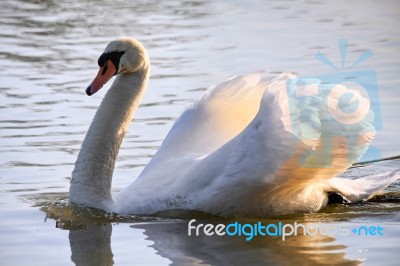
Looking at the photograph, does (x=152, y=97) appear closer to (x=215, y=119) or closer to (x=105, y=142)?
(x=215, y=119)

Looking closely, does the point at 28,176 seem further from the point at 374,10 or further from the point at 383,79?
the point at 374,10

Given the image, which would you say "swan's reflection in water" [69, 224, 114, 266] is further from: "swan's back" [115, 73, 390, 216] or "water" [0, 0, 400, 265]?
"swan's back" [115, 73, 390, 216]

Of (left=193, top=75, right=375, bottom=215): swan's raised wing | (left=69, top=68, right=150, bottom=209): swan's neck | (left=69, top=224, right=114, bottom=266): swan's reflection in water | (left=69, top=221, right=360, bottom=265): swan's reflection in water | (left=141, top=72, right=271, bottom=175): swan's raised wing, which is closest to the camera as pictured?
(left=69, top=221, right=360, bottom=265): swan's reflection in water

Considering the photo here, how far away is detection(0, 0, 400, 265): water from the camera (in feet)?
26.3

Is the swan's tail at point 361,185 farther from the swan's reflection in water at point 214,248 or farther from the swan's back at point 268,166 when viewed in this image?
the swan's reflection in water at point 214,248

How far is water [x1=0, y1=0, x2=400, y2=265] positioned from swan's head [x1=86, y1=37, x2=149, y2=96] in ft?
3.70

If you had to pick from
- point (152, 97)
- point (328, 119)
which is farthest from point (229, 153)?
point (152, 97)

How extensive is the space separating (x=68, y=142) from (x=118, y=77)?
2061mm

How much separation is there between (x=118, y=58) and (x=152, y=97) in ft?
12.7

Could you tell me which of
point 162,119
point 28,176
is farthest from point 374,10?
point 28,176

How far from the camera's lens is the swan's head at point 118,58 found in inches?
360

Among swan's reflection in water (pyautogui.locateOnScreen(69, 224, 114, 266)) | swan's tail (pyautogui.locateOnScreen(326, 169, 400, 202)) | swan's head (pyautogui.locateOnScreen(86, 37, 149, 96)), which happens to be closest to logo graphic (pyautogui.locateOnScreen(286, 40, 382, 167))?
swan's tail (pyautogui.locateOnScreen(326, 169, 400, 202))

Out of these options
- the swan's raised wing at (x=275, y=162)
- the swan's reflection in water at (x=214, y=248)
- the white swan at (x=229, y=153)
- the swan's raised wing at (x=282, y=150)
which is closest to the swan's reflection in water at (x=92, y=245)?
the swan's reflection in water at (x=214, y=248)

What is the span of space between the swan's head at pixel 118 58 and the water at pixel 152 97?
3.70 ft
